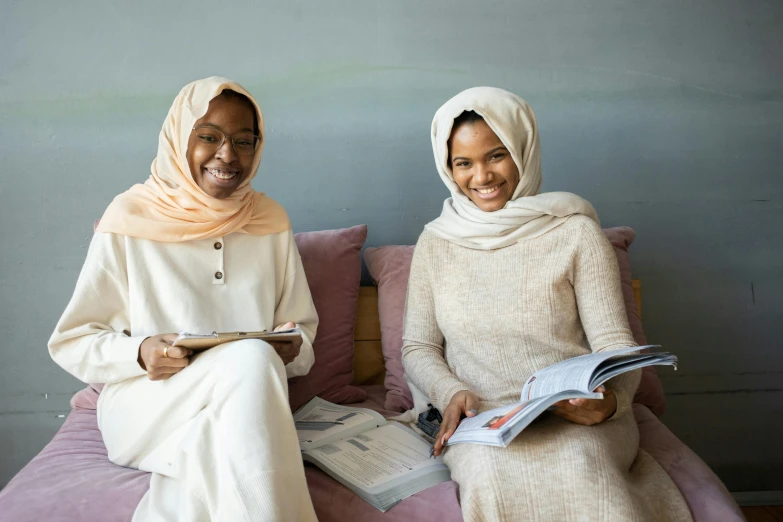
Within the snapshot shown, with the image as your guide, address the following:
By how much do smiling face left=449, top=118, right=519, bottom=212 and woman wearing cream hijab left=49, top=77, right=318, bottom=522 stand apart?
22.0 inches

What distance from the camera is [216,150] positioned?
1.83m

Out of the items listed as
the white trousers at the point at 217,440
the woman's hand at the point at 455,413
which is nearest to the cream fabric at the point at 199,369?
the white trousers at the point at 217,440

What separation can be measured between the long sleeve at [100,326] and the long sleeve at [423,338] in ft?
2.28

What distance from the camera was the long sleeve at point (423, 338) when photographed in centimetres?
174

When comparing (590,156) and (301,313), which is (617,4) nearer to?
(590,156)

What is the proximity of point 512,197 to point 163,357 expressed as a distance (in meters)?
1.00

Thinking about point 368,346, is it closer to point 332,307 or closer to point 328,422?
point 332,307

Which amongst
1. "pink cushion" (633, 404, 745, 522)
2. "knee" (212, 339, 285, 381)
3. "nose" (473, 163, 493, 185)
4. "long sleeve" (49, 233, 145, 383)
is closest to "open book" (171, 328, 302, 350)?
"knee" (212, 339, 285, 381)

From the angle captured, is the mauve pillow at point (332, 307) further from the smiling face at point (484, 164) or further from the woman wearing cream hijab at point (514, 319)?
the smiling face at point (484, 164)

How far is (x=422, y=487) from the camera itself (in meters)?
1.53

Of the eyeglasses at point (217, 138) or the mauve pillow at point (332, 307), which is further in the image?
the mauve pillow at point (332, 307)

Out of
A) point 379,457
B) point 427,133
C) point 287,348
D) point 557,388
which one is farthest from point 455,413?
point 427,133

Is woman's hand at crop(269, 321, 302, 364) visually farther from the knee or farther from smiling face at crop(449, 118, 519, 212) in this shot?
smiling face at crop(449, 118, 519, 212)

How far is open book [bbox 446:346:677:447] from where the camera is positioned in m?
1.27
